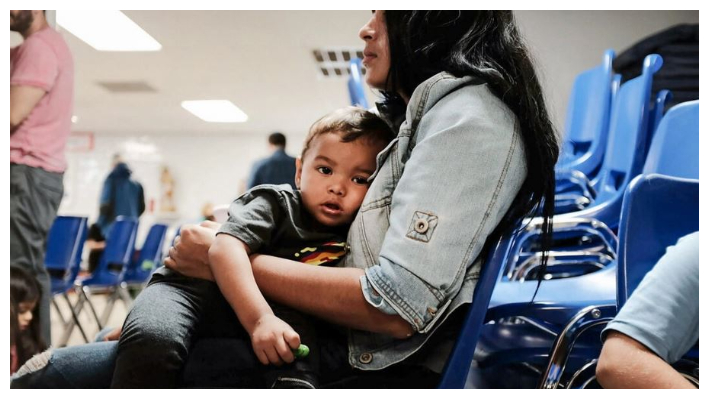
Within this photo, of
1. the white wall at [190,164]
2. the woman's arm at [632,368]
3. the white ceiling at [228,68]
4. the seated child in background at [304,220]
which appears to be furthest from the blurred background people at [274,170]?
the white wall at [190,164]

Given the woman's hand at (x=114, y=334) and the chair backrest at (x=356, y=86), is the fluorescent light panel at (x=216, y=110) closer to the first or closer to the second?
the chair backrest at (x=356, y=86)

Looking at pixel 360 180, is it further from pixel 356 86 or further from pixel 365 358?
pixel 356 86

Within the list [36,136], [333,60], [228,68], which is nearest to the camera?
[36,136]

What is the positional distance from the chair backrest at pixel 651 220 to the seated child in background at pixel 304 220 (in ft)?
1.34

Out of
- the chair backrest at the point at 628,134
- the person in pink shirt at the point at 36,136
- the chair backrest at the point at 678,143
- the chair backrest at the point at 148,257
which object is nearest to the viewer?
the chair backrest at the point at 678,143

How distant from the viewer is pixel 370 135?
3.17 ft

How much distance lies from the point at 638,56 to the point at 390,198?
283 centimetres

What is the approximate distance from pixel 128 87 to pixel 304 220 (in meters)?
5.17

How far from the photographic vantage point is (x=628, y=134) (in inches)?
81.2

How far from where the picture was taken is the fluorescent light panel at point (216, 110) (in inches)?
262

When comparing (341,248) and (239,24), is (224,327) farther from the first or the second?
(239,24)


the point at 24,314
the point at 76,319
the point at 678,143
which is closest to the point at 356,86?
the point at 678,143

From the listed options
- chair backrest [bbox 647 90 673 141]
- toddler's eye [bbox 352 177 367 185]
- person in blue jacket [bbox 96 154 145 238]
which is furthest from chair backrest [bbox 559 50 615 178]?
person in blue jacket [bbox 96 154 145 238]
